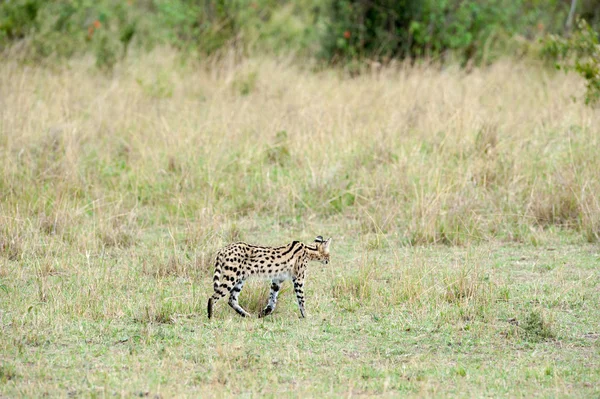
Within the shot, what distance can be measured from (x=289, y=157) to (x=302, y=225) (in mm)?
1776

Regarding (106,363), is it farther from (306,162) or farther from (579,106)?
(579,106)

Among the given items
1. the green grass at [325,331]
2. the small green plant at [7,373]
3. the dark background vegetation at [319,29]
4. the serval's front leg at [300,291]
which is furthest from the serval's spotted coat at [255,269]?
the dark background vegetation at [319,29]

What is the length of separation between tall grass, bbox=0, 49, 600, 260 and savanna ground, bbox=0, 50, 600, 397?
0.03 m

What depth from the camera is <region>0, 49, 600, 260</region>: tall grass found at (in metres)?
9.44

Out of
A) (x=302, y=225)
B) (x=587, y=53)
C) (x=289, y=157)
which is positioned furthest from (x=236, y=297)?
(x=587, y=53)

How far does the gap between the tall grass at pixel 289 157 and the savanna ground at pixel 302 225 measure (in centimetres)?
3

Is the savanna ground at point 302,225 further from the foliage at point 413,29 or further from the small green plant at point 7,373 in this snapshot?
the foliage at point 413,29

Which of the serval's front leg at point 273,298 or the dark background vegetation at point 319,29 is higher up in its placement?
the dark background vegetation at point 319,29

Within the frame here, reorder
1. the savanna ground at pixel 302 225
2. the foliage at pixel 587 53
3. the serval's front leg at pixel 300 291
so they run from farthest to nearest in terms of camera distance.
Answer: the foliage at pixel 587 53 < the serval's front leg at pixel 300 291 < the savanna ground at pixel 302 225

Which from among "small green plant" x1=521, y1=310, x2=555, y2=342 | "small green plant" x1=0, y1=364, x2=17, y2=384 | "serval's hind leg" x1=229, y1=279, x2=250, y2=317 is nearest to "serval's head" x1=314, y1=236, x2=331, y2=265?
"serval's hind leg" x1=229, y1=279, x2=250, y2=317

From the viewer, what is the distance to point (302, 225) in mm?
9820

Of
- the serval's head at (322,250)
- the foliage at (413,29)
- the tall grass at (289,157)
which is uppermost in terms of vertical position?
the foliage at (413,29)

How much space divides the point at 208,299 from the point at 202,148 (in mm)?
4384

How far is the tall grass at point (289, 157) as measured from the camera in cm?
944
